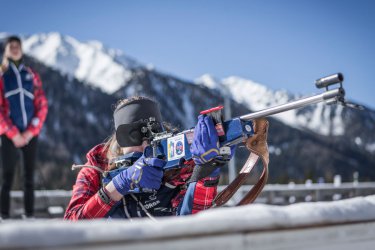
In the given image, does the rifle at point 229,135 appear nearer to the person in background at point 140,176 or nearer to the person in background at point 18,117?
the person in background at point 140,176

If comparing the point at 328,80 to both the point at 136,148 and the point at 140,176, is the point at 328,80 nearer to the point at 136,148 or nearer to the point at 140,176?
the point at 140,176

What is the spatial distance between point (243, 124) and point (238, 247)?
1.36 m

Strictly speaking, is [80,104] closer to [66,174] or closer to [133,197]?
[66,174]

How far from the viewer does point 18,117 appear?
437 centimetres

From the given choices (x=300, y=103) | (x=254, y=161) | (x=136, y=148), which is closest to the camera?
(x=300, y=103)

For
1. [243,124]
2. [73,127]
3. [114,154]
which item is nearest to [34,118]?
[114,154]

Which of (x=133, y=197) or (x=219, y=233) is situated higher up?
→ (x=219, y=233)

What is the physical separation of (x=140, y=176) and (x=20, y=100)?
250 cm

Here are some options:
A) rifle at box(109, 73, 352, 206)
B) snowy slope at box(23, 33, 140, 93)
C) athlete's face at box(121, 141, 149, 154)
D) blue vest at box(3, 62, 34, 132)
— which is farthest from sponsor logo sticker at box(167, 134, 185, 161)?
snowy slope at box(23, 33, 140, 93)

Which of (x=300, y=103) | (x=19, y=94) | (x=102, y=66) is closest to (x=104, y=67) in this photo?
(x=102, y=66)

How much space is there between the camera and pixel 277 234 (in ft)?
2.94

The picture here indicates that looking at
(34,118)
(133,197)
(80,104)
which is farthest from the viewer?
(80,104)

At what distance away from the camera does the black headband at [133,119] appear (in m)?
2.81

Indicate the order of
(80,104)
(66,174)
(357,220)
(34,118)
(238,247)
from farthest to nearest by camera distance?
(80,104)
(66,174)
(34,118)
(357,220)
(238,247)
